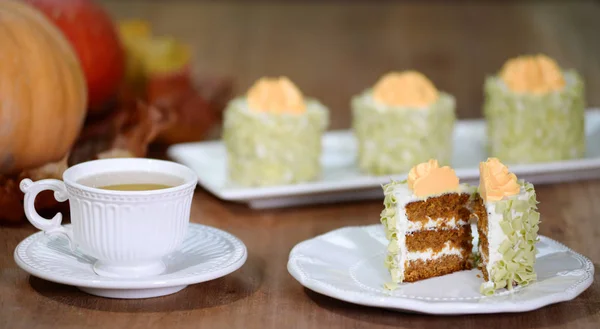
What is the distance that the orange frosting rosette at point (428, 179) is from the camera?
1343mm

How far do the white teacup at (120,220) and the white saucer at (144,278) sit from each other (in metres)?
0.03

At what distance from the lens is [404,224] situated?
1.35 meters

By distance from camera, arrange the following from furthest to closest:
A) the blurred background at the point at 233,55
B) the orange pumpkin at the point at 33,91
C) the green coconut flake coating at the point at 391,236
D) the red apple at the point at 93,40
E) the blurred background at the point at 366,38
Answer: the blurred background at the point at 366,38 → the red apple at the point at 93,40 → the blurred background at the point at 233,55 → the orange pumpkin at the point at 33,91 → the green coconut flake coating at the point at 391,236

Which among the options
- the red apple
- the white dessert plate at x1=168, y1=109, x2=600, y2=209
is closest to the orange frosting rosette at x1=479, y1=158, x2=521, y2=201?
the white dessert plate at x1=168, y1=109, x2=600, y2=209

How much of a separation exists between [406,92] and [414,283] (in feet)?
2.08

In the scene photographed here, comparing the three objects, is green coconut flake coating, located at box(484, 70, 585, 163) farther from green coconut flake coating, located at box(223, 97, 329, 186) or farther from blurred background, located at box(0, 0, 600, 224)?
blurred background, located at box(0, 0, 600, 224)

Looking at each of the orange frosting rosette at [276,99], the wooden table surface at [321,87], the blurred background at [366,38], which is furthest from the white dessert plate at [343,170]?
the blurred background at [366,38]

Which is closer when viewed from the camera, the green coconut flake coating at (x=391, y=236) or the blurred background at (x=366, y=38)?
the green coconut flake coating at (x=391, y=236)

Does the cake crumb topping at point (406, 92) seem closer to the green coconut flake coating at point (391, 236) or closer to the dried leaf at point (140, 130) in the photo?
the dried leaf at point (140, 130)

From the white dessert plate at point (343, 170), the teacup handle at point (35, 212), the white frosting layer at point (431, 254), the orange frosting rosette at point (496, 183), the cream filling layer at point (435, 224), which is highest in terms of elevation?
the orange frosting rosette at point (496, 183)

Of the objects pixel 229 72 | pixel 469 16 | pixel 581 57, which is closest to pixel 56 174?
pixel 229 72

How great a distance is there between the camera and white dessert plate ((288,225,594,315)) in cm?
123

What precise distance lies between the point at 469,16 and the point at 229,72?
1.28 m

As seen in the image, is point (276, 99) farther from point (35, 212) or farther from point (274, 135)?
point (35, 212)
